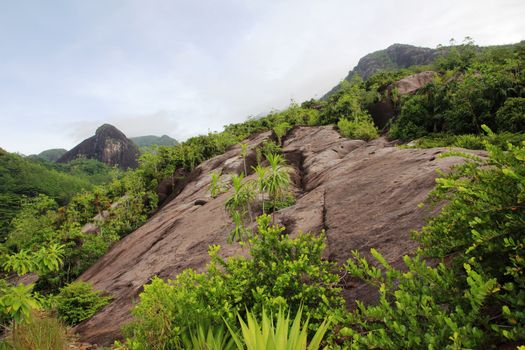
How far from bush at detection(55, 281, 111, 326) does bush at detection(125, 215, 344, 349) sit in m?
6.70

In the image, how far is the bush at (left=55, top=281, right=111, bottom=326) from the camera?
914 centimetres

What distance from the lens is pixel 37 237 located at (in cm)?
1792

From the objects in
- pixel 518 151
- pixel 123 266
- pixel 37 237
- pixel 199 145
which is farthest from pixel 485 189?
pixel 199 145

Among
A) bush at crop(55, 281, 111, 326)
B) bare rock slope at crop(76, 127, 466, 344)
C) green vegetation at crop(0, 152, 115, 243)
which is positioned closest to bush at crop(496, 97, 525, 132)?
bare rock slope at crop(76, 127, 466, 344)

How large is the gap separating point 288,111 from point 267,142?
792 cm

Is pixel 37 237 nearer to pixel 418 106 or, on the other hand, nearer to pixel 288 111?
pixel 288 111

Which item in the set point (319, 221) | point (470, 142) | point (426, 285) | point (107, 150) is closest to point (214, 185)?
point (319, 221)

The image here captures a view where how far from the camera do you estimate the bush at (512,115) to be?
1005 centimetres

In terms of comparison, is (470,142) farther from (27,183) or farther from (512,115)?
(27,183)

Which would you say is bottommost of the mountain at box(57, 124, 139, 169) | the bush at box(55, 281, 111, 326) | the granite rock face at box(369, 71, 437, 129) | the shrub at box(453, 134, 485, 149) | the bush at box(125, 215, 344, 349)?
the bush at box(55, 281, 111, 326)

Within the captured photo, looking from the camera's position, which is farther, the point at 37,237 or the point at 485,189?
the point at 37,237

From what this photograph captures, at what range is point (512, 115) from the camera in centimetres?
1023

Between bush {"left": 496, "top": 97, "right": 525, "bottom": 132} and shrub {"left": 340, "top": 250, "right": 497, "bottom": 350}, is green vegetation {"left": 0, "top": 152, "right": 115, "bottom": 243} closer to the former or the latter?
shrub {"left": 340, "top": 250, "right": 497, "bottom": 350}

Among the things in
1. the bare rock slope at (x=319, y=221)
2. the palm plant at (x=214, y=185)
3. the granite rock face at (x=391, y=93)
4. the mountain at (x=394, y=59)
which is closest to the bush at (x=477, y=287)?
the bare rock slope at (x=319, y=221)
